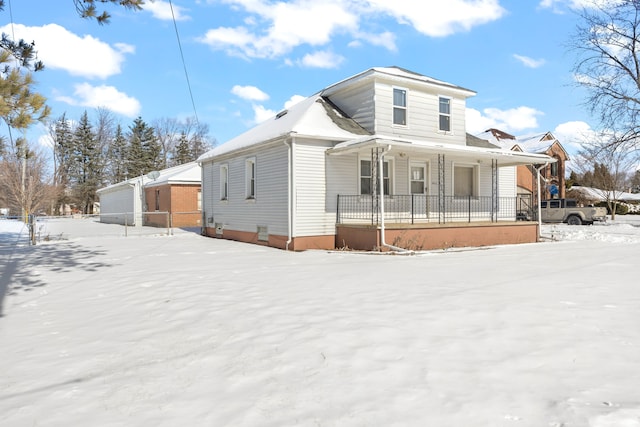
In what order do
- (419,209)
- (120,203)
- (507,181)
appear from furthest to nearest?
(120,203)
(507,181)
(419,209)

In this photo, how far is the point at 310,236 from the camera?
12.8 metres

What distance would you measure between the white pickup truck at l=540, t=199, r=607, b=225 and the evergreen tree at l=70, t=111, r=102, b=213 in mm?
47925

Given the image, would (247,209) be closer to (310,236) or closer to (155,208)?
(310,236)

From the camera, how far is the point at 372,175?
12.9m

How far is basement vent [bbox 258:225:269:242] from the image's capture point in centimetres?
1424

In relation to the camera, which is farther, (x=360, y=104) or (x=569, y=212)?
(x=569, y=212)

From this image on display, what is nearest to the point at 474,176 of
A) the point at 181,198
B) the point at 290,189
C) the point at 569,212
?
the point at 290,189

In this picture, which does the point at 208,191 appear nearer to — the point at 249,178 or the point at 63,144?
the point at 249,178

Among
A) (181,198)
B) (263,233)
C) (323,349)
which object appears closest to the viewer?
(323,349)

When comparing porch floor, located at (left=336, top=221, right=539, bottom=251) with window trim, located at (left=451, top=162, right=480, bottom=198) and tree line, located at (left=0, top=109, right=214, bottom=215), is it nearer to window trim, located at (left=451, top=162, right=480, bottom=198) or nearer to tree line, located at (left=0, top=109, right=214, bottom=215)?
window trim, located at (left=451, top=162, right=480, bottom=198)

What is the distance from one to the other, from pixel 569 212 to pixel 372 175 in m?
18.1

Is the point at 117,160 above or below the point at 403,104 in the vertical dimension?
above

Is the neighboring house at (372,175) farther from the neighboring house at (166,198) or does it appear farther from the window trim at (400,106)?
the neighboring house at (166,198)

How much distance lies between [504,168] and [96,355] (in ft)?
56.9
